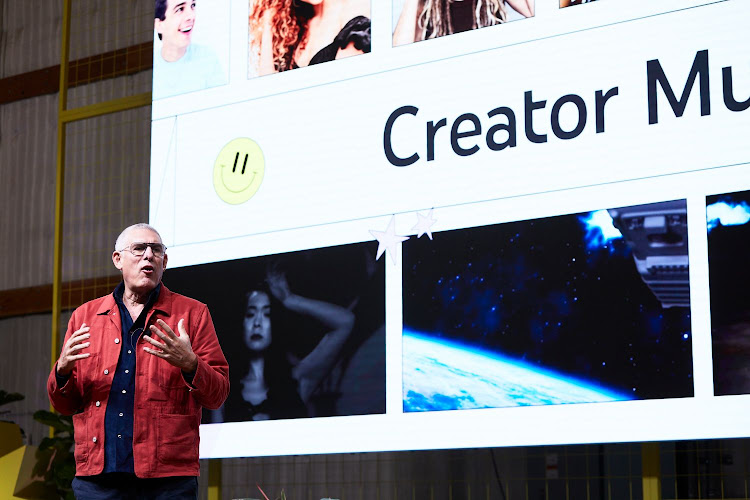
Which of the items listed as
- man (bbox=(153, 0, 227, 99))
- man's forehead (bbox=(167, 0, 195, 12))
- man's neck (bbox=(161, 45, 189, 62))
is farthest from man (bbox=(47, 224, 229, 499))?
man's forehead (bbox=(167, 0, 195, 12))

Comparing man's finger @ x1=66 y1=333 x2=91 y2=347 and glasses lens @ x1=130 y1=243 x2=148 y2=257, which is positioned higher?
glasses lens @ x1=130 y1=243 x2=148 y2=257

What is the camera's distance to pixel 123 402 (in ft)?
8.53

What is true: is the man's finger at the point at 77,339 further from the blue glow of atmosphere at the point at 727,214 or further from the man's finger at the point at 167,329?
the blue glow of atmosphere at the point at 727,214

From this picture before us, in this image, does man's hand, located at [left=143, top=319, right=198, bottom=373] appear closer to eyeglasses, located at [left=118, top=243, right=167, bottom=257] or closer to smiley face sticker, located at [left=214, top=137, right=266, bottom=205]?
eyeglasses, located at [left=118, top=243, right=167, bottom=257]

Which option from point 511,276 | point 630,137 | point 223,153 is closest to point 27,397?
point 223,153

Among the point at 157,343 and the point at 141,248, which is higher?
the point at 141,248

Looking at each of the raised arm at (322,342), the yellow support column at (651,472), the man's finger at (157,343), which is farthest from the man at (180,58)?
the man's finger at (157,343)

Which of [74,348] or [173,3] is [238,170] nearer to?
[173,3]

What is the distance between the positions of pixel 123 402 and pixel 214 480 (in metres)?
2.22

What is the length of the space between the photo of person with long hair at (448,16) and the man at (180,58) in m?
0.95

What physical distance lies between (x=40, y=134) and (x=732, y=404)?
19.1 ft

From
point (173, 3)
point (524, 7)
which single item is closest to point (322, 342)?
point (524, 7)

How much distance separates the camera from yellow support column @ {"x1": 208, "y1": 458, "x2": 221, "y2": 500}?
15.4 feet

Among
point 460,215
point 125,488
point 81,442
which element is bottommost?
point 125,488
